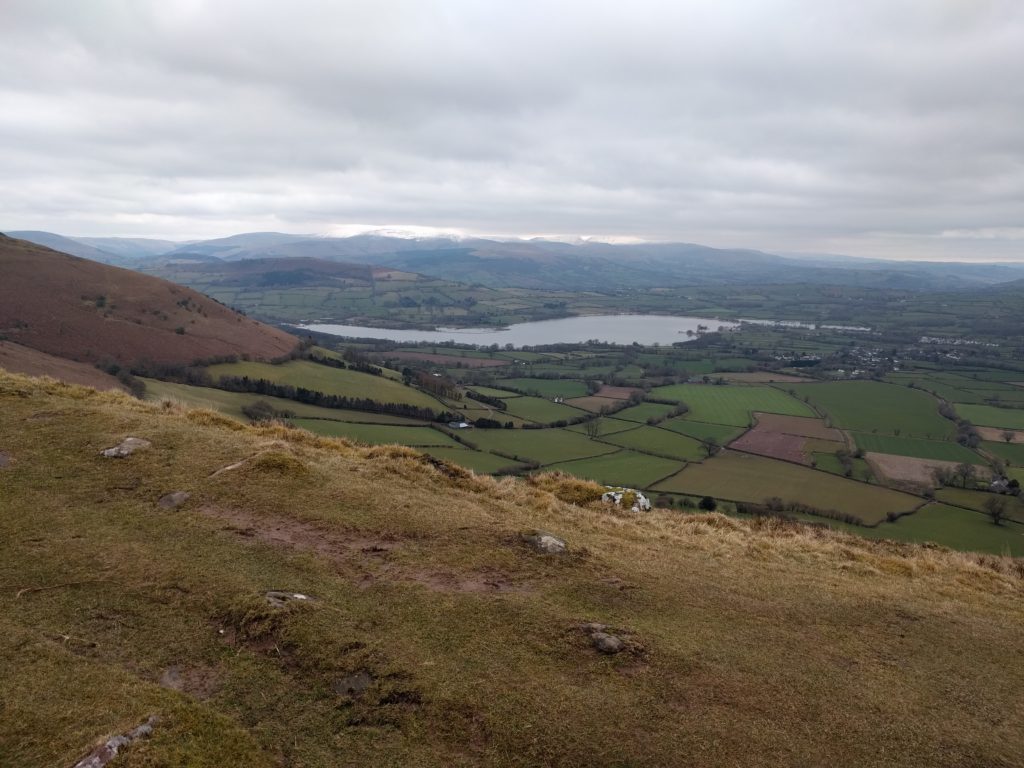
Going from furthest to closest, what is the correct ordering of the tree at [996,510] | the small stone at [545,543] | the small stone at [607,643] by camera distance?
the tree at [996,510], the small stone at [545,543], the small stone at [607,643]

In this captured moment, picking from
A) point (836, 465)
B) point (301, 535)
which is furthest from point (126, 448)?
point (836, 465)

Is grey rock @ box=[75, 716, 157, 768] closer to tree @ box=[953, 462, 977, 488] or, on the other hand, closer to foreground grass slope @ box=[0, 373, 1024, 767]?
foreground grass slope @ box=[0, 373, 1024, 767]

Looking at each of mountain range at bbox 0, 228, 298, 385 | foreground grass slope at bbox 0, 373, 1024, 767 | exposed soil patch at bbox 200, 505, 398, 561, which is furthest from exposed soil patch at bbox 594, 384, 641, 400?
exposed soil patch at bbox 200, 505, 398, 561

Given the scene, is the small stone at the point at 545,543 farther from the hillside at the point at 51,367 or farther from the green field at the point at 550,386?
the green field at the point at 550,386

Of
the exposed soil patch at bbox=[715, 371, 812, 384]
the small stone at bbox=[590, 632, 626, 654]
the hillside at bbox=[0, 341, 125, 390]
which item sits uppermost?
the small stone at bbox=[590, 632, 626, 654]

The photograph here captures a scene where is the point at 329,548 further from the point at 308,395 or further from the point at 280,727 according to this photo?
the point at 308,395

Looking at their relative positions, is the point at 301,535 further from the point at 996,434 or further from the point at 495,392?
the point at 996,434

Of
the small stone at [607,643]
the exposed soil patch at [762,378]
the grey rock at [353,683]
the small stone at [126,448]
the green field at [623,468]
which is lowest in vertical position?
the green field at [623,468]

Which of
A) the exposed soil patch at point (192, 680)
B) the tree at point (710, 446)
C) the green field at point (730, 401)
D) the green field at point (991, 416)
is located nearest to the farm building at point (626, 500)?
the exposed soil patch at point (192, 680)
